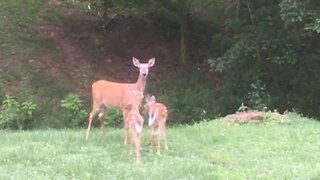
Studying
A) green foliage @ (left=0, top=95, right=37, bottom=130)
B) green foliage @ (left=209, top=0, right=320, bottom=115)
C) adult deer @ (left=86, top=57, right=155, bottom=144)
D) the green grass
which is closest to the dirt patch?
the green grass

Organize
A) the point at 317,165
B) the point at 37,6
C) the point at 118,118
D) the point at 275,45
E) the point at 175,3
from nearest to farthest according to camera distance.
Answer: the point at 317,165 < the point at 118,118 < the point at 275,45 < the point at 175,3 < the point at 37,6

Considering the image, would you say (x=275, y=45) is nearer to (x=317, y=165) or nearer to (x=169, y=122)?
(x=169, y=122)

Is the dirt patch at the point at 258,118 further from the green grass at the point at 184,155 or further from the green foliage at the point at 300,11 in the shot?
the green foliage at the point at 300,11

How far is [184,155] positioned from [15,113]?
282 inches

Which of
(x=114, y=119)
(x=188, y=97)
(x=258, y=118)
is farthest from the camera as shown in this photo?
(x=188, y=97)

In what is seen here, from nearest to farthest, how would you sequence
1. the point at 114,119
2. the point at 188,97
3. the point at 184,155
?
the point at 184,155 → the point at 114,119 → the point at 188,97

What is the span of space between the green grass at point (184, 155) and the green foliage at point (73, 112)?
3.63 meters

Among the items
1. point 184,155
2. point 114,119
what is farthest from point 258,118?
point 114,119

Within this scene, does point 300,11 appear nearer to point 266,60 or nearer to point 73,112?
point 266,60

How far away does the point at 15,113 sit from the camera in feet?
53.1

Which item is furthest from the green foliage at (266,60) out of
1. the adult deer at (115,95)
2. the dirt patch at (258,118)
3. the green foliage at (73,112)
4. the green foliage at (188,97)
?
the adult deer at (115,95)

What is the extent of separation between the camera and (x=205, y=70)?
19.9 meters

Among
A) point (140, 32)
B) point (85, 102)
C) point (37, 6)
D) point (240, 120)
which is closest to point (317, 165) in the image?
point (240, 120)

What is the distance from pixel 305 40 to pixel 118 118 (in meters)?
6.69
